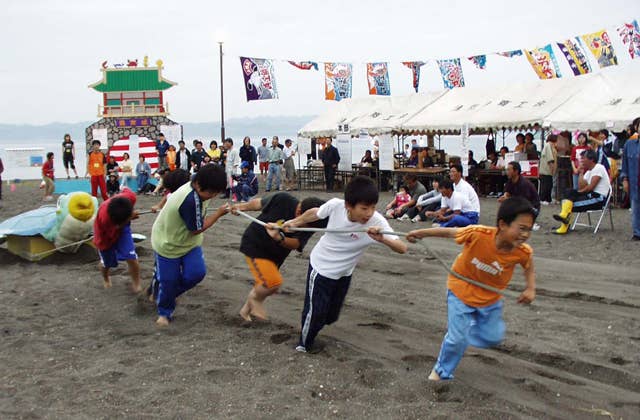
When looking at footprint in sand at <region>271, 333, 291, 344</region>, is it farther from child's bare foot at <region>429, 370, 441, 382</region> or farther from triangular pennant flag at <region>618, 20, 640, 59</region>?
triangular pennant flag at <region>618, 20, 640, 59</region>

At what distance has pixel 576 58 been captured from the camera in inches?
734

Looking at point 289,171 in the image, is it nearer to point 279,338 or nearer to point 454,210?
point 454,210

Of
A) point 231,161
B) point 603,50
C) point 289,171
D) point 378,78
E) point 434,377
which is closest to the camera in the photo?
point 434,377

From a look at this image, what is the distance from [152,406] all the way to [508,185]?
8.32m

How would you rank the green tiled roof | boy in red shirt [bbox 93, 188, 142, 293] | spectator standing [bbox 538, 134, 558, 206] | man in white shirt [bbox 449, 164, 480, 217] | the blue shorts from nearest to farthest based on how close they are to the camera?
boy in red shirt [bbox 93, 188, 142, 293] < the blue shorts < man in white shirt [bbox 449, 164, 480, 217] < spectator standing [bbox 538, 134, 558, 206] < the green tiled roof

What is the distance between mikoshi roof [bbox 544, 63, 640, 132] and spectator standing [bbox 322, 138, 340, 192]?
709 centimetres

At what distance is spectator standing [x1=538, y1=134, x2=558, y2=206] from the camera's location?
16344 mm

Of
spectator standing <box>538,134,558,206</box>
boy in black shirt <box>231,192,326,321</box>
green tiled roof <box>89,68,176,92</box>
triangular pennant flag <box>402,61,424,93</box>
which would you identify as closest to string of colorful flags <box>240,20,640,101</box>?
triangular pennant flag <box>402,61,424,93</box>

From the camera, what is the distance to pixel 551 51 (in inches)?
771

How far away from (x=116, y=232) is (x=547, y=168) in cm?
1166

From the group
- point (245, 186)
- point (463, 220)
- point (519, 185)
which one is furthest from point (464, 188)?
point (245, 186)

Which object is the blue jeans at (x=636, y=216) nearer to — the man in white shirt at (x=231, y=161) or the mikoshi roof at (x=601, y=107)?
the mikoshi roof at (x=601, y=107)

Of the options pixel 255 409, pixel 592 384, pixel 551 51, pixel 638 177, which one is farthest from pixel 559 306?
pixel 551 51

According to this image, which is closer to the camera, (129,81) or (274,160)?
(274,160)
